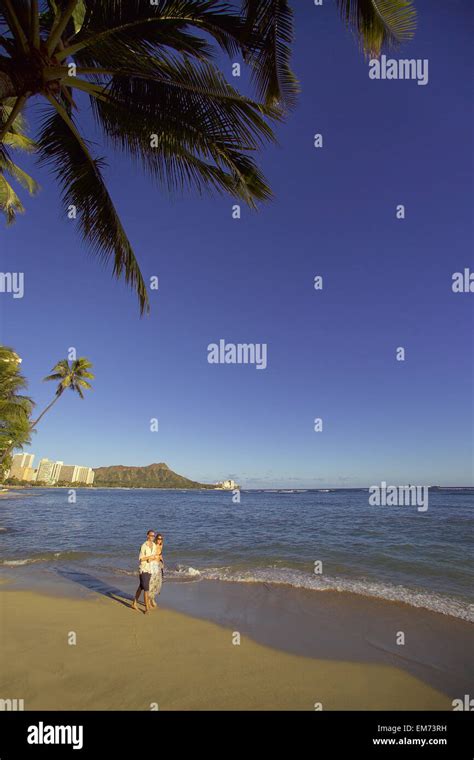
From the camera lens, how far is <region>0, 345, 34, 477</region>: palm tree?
22688 mm

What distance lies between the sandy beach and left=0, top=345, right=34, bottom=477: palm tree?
19.0 m

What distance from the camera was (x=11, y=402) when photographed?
80.6 feet

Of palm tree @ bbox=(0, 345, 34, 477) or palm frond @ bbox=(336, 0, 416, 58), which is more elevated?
palm frond @ bbox=(336, 0, 416, 58)

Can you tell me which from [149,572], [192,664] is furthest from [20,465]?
[192,664]

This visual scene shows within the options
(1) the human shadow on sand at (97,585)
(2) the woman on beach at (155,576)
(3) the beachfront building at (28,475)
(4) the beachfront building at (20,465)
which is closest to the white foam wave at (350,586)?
(1) the human shadow on sand at (97,585)

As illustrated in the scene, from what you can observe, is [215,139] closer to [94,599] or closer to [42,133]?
[42,133]

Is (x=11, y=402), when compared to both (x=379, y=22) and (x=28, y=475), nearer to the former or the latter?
(x=379, y=22)

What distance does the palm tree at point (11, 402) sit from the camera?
22.7 metres

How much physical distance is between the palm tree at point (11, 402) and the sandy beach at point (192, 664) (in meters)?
19.0
